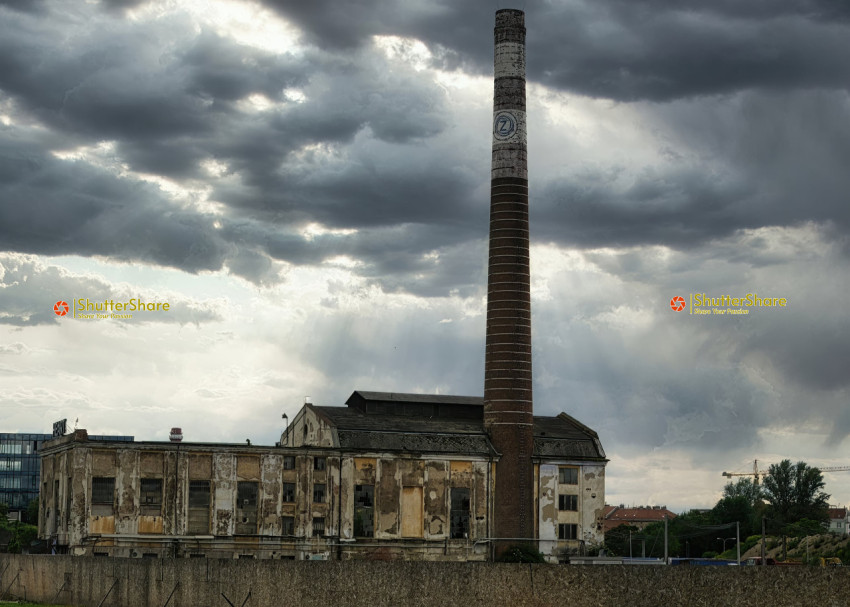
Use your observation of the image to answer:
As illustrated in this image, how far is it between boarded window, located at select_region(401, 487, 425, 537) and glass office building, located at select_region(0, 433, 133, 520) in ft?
349

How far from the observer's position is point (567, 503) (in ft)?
250

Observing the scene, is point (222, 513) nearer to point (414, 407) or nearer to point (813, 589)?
point (414, 407)

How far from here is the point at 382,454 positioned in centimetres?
7119

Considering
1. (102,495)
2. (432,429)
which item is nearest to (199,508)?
(102,495)

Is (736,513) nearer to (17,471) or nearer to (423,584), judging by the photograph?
(423,584)

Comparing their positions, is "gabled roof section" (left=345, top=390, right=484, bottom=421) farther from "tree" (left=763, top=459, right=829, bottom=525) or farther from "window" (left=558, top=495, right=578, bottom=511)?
"tree" (left=763, top=459, right=829, bottom=525)

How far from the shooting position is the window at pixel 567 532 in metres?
75.6

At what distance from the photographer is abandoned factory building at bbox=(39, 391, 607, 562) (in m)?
65.8

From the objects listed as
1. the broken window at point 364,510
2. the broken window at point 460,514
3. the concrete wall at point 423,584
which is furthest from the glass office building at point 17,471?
the concrete wall at point 423,584

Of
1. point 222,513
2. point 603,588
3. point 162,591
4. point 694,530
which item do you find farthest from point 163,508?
point 694,530

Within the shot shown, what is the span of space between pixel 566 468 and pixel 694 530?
48420 millimetres

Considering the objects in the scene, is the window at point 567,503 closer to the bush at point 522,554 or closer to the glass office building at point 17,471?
the bush at point 522,554

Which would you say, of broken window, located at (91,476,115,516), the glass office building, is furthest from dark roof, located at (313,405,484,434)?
the glass office building

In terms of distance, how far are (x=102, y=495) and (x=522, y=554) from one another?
2640cm
